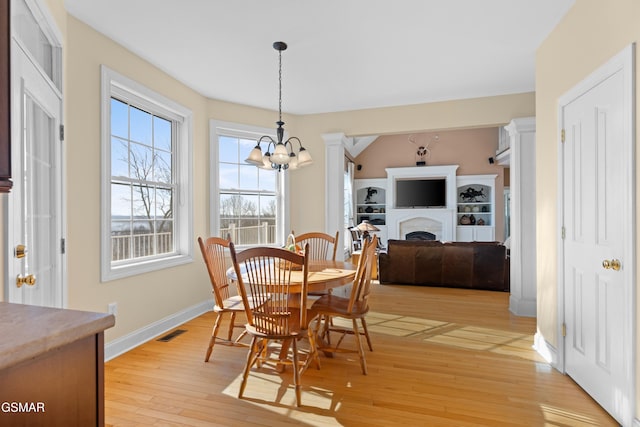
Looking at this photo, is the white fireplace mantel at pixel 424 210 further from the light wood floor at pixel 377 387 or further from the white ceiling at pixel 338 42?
the light wood floor at pixel 377 387

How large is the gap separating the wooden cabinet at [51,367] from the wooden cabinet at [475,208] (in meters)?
9.51

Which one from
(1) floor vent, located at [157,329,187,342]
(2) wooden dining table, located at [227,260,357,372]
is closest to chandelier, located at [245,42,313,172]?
(2) wooden dining table, located at [227,260,357,372]

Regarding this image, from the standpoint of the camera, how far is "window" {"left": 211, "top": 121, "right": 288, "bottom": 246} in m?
4.39

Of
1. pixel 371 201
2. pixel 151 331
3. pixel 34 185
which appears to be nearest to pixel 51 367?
pixel 34 185

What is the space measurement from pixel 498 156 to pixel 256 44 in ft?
25.2

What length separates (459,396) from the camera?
2.26 metres

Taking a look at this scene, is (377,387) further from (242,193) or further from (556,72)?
(242,193)

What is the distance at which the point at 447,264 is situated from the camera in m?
5.38

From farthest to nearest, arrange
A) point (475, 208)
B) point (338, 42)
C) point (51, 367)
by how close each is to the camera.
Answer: point (475, 208), point (338, 42), point (51, 367)

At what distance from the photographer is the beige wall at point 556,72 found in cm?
198

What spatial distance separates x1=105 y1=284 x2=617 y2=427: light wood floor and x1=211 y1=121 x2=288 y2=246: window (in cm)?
152

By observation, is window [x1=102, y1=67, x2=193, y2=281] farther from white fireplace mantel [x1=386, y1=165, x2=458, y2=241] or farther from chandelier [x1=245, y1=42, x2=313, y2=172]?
white fireplace mantel [x1=386, y1=165, x2=458, y2=241]

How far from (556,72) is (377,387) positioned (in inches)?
107

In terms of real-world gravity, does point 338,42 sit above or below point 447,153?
below
